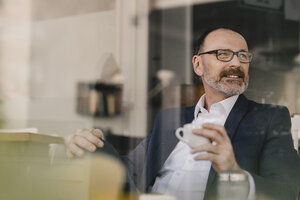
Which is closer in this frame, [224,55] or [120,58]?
[224,55]

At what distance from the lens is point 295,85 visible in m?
2.14

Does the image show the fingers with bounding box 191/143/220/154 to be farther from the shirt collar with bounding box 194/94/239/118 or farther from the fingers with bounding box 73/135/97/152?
the fingers with bounding box 73/135/97/152

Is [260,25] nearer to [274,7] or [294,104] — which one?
[274,7]

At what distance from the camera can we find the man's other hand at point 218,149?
1.63 meters

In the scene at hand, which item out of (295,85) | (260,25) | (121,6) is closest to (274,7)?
(260,25)

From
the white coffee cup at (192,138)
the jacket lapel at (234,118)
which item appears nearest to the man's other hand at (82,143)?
the white coffee cup at (192,138)

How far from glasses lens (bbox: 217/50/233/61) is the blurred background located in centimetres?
14

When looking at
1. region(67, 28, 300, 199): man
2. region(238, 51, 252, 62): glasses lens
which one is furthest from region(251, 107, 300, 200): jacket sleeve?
region(238, 51, 252, 62): glasses lens

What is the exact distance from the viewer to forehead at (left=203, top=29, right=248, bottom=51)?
1.86 meters

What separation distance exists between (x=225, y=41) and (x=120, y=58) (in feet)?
4.23

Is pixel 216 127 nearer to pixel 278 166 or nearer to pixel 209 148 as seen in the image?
pixel 209 148

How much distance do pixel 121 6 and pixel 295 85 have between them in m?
1.28

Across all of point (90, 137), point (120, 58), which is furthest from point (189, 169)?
point (120, 58)

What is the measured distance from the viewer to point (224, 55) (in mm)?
1848
